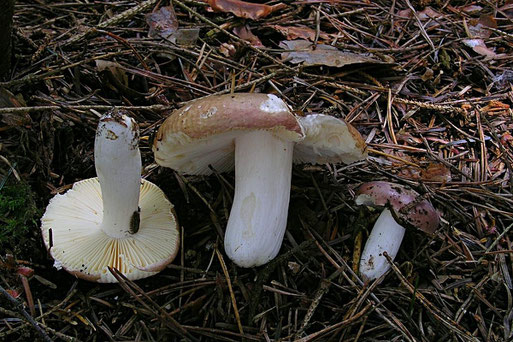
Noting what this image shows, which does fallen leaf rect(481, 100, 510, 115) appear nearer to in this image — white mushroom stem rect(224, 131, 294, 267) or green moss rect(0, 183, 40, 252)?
white mushroom stem rect(224, 131, 294, 267)

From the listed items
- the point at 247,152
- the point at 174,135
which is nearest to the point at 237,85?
the point at 247,152

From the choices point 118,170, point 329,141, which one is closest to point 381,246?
point 329,141

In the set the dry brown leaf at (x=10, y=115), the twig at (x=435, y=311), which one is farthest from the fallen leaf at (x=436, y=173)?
the dry brown leaf at (x=10, y=115)

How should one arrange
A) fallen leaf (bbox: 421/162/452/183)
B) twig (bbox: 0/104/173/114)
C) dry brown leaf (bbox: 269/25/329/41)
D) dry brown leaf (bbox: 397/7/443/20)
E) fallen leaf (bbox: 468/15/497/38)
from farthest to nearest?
dry brown leaf (bbox: 397/7/443/20) < fallen leaf (bbox: 468/15/497/38) < dry brown leaf (bbox: 269/25/329/41) < fallen leaf (bbox: 421/162/452/183) < twig (bbox: 0/104/173/114)

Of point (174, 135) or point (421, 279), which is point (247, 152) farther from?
point (421, 279)

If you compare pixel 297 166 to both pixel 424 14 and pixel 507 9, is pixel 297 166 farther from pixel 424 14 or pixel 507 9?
pixel 507 9

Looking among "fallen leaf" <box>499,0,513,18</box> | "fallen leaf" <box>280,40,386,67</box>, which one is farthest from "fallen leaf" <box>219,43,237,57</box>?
"fallen leaf" <box>499,0,513,18</box>
